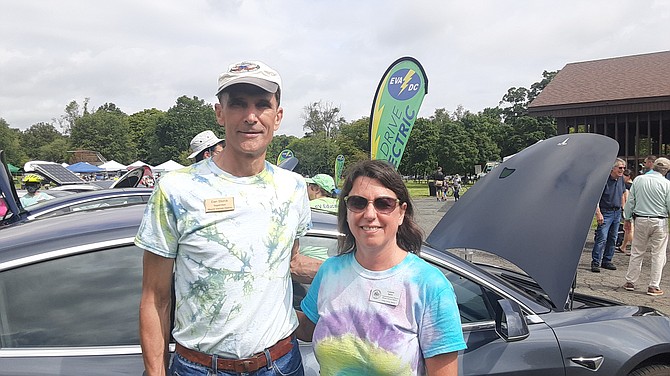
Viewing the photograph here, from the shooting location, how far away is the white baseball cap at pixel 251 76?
172 centimetres

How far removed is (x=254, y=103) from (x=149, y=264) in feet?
2.14

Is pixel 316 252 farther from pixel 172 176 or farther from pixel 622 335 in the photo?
pixel 622 335

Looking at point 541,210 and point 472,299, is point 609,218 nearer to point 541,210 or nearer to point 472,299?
point 541,210

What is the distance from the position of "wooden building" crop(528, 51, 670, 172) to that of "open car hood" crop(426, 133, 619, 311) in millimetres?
19286

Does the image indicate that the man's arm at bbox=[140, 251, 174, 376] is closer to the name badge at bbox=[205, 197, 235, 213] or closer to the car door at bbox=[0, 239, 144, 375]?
the name badge at bbox=[205, 197, 235, 213]

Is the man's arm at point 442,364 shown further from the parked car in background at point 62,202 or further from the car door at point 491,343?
the parked car in background at point 62,202

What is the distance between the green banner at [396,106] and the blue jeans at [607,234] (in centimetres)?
393

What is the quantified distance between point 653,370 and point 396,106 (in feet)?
14.2

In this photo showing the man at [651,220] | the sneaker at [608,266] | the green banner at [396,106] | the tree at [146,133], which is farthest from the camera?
the tree at [146,133]

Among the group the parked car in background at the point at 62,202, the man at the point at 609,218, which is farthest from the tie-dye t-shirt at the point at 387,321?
the man at the point at 609,218

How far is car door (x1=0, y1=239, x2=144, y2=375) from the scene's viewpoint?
1883 millimetres

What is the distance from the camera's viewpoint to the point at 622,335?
266 cm

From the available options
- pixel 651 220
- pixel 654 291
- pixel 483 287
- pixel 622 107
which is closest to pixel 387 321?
pixel 483 287

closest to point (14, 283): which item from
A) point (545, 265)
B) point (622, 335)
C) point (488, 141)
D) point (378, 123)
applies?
point (545, 265)
